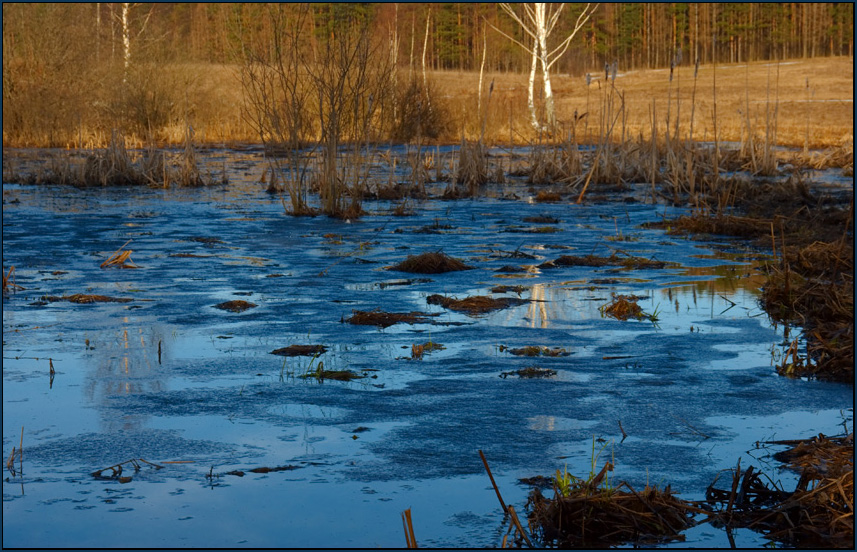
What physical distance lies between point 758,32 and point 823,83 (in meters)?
34.4

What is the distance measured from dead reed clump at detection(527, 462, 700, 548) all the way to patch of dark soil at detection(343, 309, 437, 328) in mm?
3424

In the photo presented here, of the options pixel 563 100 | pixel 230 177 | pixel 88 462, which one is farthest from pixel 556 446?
pixel 563 100

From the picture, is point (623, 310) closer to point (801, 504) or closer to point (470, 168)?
point (801, 504)

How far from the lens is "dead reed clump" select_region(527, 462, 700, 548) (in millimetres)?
Answer: 3135

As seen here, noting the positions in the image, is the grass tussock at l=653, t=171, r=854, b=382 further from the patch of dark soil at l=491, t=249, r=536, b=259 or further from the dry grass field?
the dry grass field

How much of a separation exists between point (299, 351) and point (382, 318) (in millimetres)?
1002

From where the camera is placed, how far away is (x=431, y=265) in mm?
8766

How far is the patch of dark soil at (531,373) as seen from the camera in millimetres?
5207

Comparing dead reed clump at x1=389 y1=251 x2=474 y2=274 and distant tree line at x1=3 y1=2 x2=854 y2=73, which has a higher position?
distant tree line at x1=3 y1=2 x2=854 y2=73

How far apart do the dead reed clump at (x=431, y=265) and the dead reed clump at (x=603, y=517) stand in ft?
18.3

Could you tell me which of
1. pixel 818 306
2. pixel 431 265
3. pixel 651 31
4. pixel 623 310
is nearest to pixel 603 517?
pixel 623 310

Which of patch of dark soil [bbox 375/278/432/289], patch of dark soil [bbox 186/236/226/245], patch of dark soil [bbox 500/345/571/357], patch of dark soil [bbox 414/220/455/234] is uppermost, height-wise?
patch of dark soil [bbox 414/220/455/234]

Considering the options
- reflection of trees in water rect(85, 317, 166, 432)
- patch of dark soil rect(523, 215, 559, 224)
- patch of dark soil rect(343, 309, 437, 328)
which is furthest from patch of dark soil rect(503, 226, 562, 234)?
reflection of trees in water rect(85, 317, 166, 432)

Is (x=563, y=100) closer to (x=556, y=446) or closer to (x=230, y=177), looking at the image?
(x=230, y=177)
